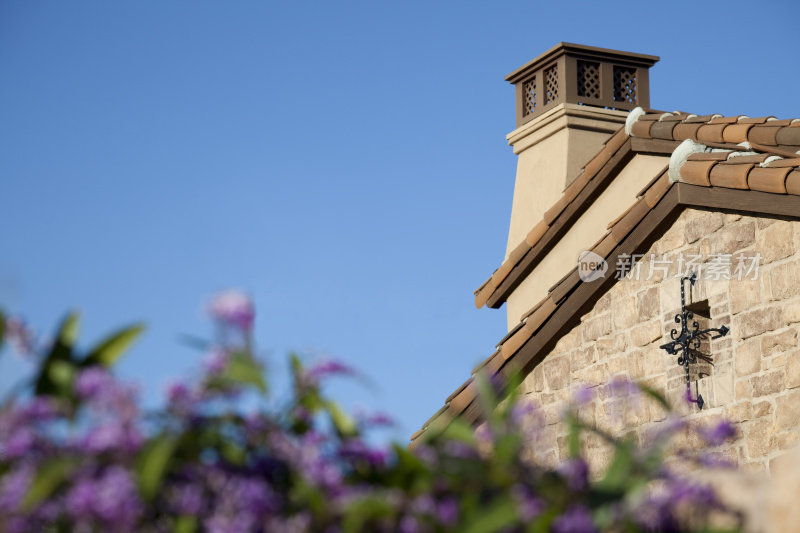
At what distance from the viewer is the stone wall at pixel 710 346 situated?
20.2ft

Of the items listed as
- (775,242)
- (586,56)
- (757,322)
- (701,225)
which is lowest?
(757,322)

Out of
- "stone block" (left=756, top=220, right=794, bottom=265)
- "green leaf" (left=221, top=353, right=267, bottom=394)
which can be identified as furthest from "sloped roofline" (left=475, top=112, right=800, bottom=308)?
"green leaf" (left=221, top=353, right=267, bottom=394)

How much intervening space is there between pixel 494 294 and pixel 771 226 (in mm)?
4842

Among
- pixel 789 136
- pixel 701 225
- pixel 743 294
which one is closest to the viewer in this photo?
pixel 743 294

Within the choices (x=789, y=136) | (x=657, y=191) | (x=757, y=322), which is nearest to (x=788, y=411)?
(x=757, y=322)

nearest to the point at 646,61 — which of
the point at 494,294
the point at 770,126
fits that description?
the point at 494,294

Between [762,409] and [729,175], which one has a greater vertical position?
[729,175]

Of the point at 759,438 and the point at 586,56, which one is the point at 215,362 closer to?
the point at 759,438

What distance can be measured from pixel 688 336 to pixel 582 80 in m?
5.71

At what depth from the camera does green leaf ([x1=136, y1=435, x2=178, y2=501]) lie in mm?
1496

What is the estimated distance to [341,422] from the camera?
1.90 m

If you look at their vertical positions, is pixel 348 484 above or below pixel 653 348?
below

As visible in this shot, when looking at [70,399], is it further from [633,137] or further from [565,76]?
[565,76]

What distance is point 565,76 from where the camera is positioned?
37.9 ft
